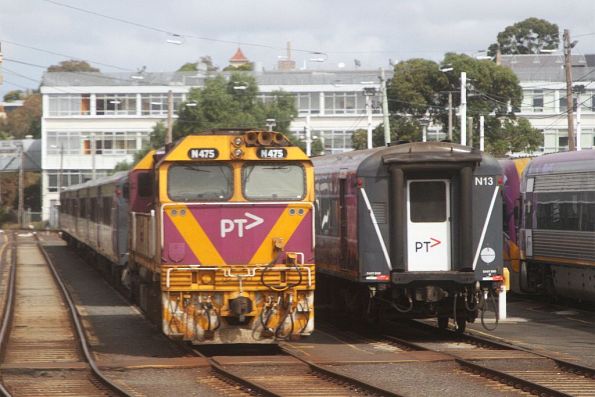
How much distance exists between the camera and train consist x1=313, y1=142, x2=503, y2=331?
1922 cm

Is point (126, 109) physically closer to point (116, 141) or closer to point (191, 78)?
point (116, 141)

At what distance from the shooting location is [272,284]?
17.4 meters

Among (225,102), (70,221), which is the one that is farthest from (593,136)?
(70,221)

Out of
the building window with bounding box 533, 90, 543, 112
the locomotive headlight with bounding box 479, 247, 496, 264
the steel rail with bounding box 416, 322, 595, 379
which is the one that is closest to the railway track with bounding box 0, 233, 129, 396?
the steel rail with bounding box 416, 322, 595, 379

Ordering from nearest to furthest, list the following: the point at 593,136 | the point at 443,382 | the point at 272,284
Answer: the point at 443,382, the point at 272,284, the point at 593,136

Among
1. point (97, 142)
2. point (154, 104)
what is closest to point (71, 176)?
point (97, 142)

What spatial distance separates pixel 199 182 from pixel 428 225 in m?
3.72

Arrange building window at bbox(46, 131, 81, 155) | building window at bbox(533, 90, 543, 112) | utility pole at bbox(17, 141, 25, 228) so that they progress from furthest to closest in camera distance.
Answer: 1. building window at bbox(46, 131, 81, 155)
2. utility pole at bbox(17, 141, 25, 228)
3. building window at bbox(533, 90, 543, 112)

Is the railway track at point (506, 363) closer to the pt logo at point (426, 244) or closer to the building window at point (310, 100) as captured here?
the pt logo at point (426, 244)

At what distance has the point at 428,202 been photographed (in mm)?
19453

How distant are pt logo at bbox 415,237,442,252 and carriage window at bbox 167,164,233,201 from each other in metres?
3.27

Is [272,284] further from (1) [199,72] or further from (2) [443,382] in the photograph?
(1) [199,72]

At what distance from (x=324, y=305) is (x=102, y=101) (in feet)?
257

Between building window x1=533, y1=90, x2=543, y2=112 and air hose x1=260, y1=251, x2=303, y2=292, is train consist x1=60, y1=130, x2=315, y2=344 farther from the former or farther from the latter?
building window x1=533, y1=90, x2=543, y2=112
